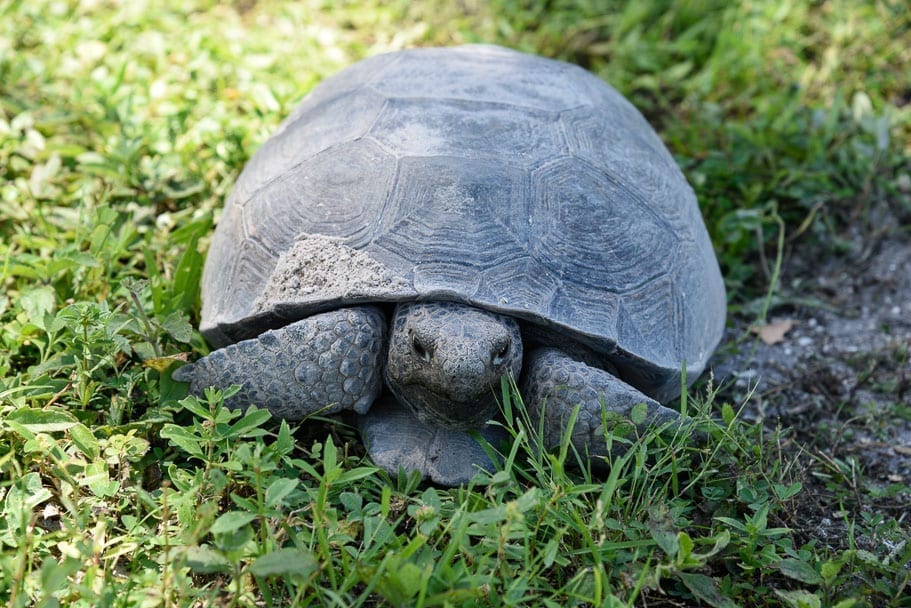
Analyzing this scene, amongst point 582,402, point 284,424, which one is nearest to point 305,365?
point 284,424

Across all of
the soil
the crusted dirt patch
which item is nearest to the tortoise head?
the crusted dirt patch

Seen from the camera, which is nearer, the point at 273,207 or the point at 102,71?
the point at 273,207

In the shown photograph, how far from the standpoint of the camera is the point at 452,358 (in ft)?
7.27

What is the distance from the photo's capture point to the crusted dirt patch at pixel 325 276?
234 cm

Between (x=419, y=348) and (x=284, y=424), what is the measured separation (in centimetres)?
40

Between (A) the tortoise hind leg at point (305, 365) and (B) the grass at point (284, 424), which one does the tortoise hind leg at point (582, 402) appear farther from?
(A) the tortoise hind leg at point (305, 365)

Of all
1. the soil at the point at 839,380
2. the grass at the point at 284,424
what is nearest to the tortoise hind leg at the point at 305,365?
the grass at the point at 284,424

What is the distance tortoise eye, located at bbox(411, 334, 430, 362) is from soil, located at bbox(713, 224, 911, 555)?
92 centimetres

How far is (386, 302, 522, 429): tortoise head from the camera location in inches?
87.7

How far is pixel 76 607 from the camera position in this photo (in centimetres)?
184

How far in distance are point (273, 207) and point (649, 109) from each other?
2490mm

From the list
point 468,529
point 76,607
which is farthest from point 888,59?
point 76,607

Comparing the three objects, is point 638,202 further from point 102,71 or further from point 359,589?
point 102,71

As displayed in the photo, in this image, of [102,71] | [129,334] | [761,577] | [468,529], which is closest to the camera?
[468,529]
